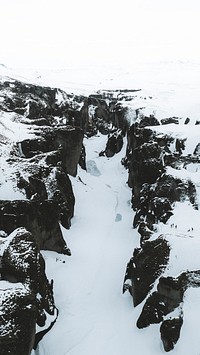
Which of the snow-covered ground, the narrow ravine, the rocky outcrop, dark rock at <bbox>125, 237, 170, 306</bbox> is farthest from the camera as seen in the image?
dark rock at <bbox>125, 237, 170, 306</bbox>

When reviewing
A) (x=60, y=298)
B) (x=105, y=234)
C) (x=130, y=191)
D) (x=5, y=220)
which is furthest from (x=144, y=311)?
(x=130, y=191)

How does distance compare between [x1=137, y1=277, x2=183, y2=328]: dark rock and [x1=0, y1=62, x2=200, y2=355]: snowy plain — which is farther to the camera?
[x1=137, y1=277, x2=183, y2=328]: dark rock

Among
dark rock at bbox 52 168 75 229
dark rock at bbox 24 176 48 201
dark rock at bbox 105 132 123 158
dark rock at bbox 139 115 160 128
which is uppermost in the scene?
dark rock at bbox 139 115 160 128

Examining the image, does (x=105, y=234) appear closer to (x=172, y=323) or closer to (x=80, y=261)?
(x=80, y=261)

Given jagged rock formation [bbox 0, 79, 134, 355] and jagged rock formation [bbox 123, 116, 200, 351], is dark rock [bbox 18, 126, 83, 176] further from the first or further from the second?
jagged rock formation [bbox 123, 116, 200, 351]

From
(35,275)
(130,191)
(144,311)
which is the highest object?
(35,275)

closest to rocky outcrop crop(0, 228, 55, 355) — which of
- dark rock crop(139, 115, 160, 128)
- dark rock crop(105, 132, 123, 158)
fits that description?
dark rock crop(105, 132, 123, 158)

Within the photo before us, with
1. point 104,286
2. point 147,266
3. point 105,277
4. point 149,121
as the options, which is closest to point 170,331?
point 147,266

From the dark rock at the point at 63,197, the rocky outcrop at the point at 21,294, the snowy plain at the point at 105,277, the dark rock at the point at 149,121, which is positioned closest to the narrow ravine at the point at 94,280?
the snowy plain at the point at 105,277
